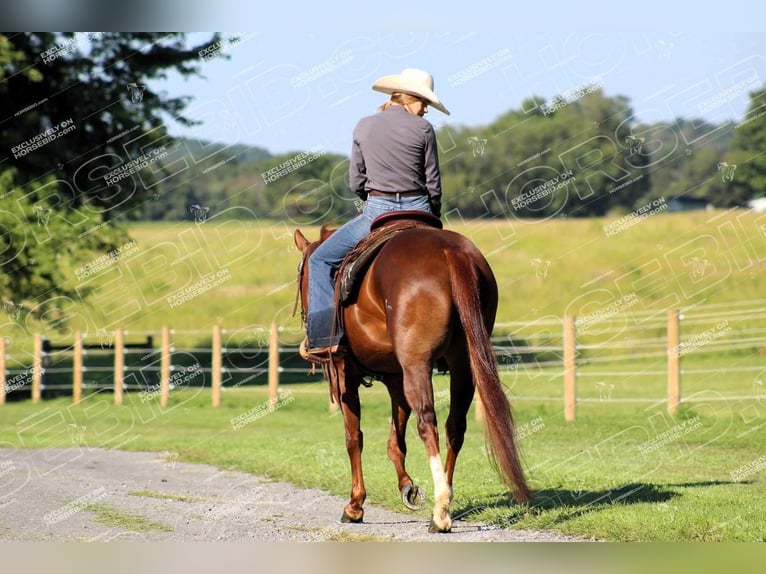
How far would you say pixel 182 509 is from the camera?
8.59m

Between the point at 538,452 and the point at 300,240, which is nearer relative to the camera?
the point at 300,240

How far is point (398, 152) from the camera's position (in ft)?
24.7

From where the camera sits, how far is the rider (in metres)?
7.55

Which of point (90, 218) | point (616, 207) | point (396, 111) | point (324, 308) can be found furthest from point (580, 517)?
point (616, 207)

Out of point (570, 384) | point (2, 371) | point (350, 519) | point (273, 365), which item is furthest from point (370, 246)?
point (2, 371)

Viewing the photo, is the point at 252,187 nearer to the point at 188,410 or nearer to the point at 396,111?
the point at 188,410

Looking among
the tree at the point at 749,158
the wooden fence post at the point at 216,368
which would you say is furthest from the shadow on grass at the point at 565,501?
the tree at the point at 749,158

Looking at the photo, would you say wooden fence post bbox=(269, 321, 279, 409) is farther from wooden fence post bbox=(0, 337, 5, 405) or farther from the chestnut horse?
the chestnut horse

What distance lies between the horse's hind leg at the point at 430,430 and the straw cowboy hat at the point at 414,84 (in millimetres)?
1926

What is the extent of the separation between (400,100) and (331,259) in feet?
3.95

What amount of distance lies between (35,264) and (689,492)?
16.7m

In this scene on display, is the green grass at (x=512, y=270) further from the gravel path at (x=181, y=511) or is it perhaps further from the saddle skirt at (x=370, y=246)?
the saddle skirt at (x=370, y=246)

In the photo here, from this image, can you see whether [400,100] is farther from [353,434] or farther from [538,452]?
[538,452]

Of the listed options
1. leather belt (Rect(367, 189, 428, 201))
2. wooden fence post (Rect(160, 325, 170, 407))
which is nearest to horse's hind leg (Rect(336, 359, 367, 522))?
leather belt (Rect(367, 189, 428, 201))
